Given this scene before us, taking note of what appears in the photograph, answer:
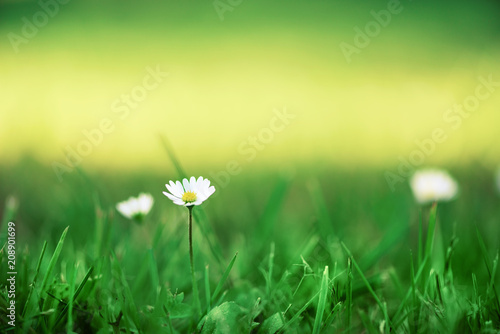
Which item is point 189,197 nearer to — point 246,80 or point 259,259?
point 259,259

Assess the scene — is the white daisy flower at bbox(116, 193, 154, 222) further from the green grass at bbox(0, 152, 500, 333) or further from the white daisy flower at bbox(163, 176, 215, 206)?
the white daisy flower at bbox(163, 176, 215, 206)

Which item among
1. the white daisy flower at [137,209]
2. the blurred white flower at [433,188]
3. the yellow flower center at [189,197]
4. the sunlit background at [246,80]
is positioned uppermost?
the sunlit background at [246,80]

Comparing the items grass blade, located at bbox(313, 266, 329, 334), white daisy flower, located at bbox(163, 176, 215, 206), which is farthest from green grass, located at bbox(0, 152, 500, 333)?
white daisy flower, located at bbox(163, 176, 215, 206)

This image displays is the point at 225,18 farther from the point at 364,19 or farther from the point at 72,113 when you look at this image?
the point at 72,113

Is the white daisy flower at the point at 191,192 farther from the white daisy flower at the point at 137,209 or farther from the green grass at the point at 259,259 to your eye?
the white daisy flower at the point at 137,209

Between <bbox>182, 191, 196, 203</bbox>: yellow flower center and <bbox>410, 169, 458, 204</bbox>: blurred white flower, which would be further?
<bbox>410, 169, 458, 204</bbox>: blurred white flower

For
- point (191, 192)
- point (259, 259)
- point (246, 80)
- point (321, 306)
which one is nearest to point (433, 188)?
point (259, 259)

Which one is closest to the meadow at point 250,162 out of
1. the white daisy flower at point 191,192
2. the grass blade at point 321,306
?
the grass blade at point 321,306
